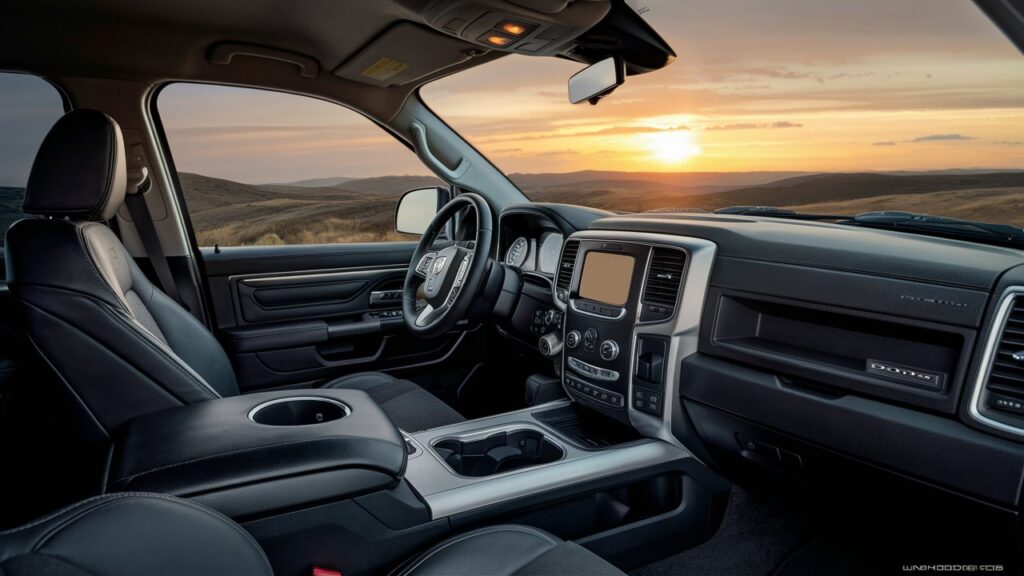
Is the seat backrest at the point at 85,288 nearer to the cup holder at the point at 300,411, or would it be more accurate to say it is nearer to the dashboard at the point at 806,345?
the cup holder at the point at 300,411

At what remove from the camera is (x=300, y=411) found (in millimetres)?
1919

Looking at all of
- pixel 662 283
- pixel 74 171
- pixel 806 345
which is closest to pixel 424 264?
pixel 662 283

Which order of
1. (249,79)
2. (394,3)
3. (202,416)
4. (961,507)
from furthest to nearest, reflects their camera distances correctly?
(249,79), (394,3), (202,416), (961,507)

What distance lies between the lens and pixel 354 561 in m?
1.52

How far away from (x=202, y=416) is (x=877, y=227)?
1.86 m

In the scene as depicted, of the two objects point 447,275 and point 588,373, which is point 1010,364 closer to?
point 588,373

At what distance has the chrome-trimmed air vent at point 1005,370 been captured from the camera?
128cm

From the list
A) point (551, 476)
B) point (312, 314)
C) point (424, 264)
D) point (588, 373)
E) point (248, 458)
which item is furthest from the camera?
point (312, 314)

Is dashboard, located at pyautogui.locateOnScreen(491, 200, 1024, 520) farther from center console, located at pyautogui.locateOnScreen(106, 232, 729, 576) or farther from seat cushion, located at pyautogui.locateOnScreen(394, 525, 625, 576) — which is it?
seat cushion, located at pyautogui.locateOnScreen(394, 525, 625, 576)

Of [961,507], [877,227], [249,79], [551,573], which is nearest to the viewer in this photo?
[551,573]

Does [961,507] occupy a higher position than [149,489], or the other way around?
[149,489]

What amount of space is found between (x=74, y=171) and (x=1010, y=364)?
7.31 feet

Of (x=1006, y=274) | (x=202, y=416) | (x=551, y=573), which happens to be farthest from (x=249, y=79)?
(x=1006, y=274)

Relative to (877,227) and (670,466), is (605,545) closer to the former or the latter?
(670,466)
